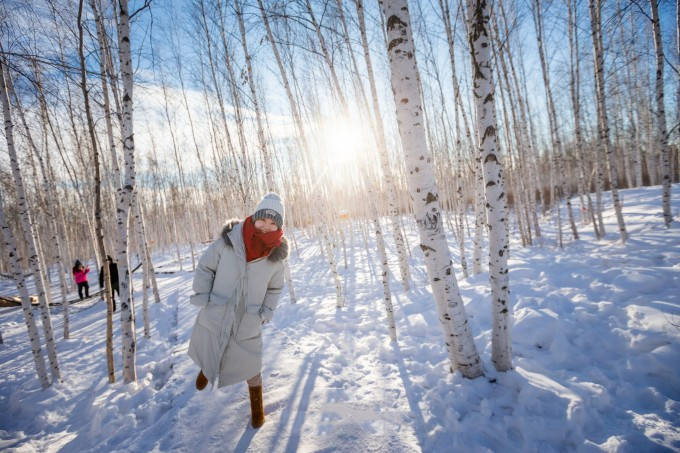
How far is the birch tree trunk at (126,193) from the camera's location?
293cm

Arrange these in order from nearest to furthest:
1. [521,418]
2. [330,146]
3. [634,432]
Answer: [634,432] < [521,418] < [330,146]

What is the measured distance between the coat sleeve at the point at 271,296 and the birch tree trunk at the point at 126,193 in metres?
2.23

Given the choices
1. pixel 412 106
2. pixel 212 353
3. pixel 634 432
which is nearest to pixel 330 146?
pixel 412 106

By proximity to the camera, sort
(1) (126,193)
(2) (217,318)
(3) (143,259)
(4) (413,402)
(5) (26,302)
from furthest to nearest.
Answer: (3) (143,259), (5) (26,302), (1) (126,193), (4) (413,402), (2) (217,318)

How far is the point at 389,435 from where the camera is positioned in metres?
1.96

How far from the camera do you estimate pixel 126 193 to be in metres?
3.12

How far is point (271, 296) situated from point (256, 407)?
3.03ft

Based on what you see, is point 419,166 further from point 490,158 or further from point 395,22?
point 395,22

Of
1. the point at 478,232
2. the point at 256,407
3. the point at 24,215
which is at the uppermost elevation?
the point at 24,215

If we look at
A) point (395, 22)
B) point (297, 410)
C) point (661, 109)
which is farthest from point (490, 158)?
point (661, 109)

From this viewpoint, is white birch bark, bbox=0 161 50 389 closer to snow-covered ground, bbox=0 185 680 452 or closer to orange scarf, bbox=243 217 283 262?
snow-covered ground, bbox=0 185 680 452

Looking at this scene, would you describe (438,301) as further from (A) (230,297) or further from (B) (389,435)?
(A) (230,297)

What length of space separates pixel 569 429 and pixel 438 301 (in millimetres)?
1183

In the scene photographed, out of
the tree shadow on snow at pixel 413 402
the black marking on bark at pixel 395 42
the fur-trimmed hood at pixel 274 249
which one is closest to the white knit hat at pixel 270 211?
the fur-trimmed hood at pixel 274 249
